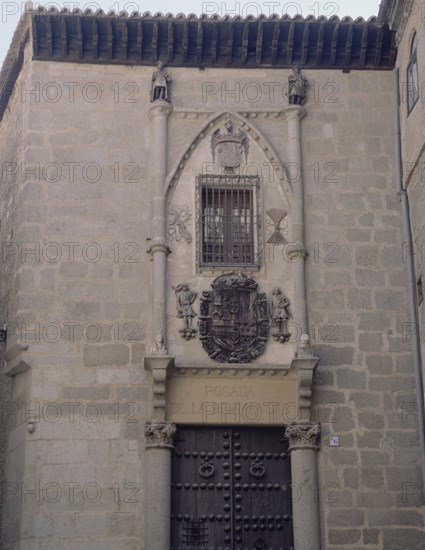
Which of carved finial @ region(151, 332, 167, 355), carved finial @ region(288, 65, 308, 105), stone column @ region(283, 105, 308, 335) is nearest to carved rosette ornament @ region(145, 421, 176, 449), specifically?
carved finial @ region(151, 332, 167, 355)

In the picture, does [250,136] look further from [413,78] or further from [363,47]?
[413,78]

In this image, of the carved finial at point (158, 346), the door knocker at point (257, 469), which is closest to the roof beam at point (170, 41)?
the carved finial at point (158, 346)

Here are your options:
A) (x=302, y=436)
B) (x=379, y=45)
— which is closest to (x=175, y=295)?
(x=302, y=436)

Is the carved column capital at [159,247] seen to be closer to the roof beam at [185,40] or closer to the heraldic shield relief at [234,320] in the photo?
the heraldic shield relief at [234,320]

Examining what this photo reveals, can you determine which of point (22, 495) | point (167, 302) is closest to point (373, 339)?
point (167, 302)

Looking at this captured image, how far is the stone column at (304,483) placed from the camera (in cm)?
1238

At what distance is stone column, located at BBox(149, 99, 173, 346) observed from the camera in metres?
13.0

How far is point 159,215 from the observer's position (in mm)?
13406

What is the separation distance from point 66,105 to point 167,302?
285 centimetres

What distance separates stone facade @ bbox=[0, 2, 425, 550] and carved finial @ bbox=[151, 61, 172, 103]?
13cm

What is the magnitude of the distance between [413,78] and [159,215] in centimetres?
349

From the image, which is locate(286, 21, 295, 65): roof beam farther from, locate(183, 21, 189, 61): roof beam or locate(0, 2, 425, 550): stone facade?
locate(183, 21, 189, 61): roof beam

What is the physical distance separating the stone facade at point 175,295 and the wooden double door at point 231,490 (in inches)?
10.0

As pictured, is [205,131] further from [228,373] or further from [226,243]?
[228,373]
